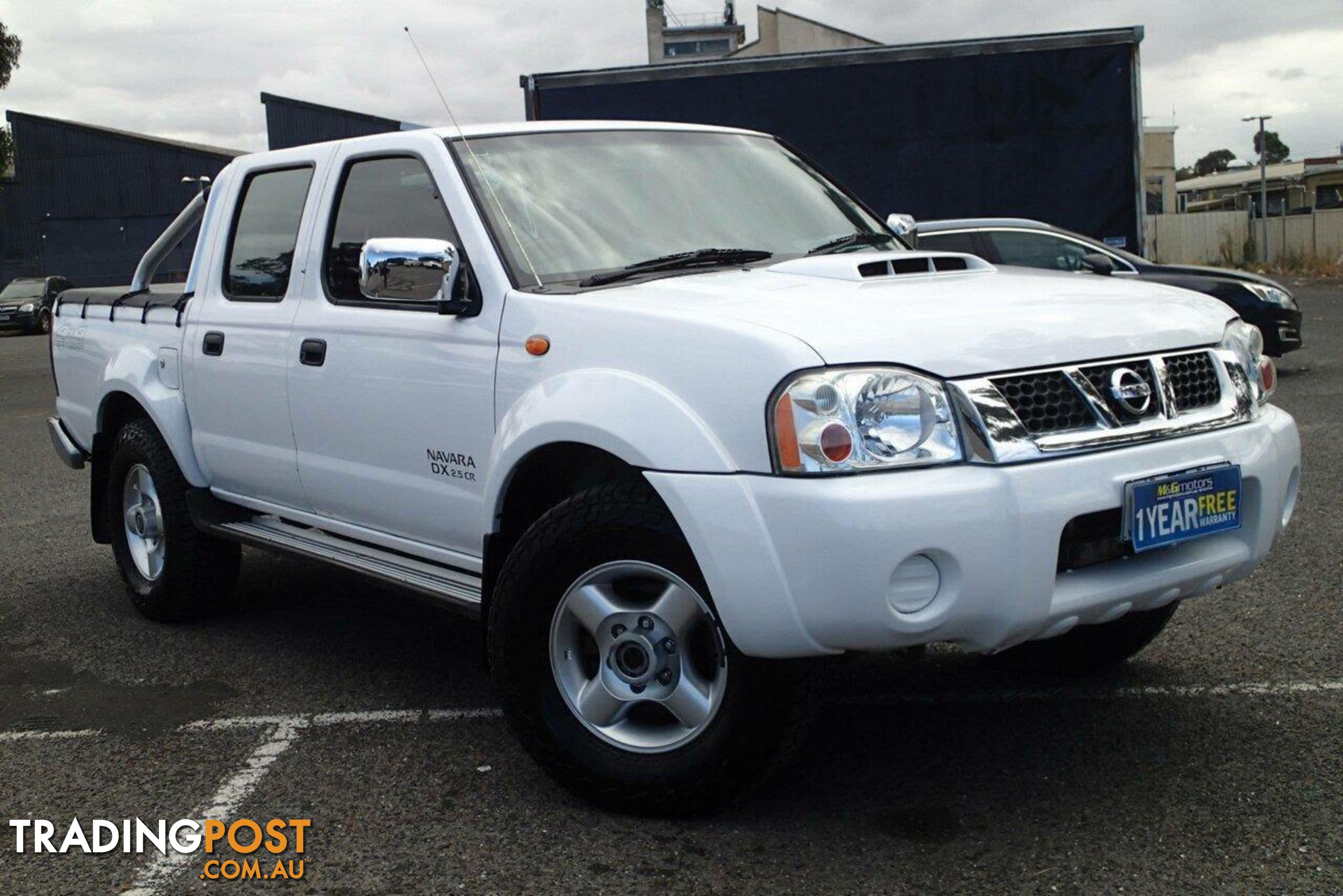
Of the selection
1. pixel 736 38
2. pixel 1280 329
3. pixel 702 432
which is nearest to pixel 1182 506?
pixel 702 432

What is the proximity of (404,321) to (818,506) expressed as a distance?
1.72m

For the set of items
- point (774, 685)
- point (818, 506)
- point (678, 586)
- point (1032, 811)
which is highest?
point (818, 506)

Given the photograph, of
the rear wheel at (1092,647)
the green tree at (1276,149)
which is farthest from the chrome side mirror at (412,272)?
the green tree at (1276,149)

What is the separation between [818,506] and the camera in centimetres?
306

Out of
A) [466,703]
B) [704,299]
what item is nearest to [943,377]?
[704,299]

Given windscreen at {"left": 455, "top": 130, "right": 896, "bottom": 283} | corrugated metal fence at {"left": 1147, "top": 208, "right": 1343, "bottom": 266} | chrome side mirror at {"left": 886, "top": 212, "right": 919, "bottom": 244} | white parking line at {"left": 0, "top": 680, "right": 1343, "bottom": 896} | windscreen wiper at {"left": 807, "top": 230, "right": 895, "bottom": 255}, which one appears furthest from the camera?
corrugated metal fence at {"left": 1147, "top": 208, "right": 1343, "bottom": 266}

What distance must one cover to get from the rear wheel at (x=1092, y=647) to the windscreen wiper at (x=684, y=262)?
1.43 metres

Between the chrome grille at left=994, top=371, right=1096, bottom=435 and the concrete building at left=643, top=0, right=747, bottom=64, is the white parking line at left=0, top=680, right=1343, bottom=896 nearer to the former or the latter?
the chrome grille at left=994, top=371, right=1096, bottom=435

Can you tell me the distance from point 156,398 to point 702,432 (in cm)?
311

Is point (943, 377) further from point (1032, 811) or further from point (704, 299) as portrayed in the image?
point (1032, 811)

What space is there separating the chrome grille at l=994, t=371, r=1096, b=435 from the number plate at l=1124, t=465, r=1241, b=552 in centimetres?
20

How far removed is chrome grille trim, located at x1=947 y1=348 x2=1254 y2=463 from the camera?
3180 mm

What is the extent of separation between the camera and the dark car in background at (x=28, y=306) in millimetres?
34969

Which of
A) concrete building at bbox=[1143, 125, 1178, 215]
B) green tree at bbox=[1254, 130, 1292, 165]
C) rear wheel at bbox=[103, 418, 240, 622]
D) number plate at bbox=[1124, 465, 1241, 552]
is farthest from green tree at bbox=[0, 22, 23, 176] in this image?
green tree at bbox=[1254, 130, 1292, 165]
